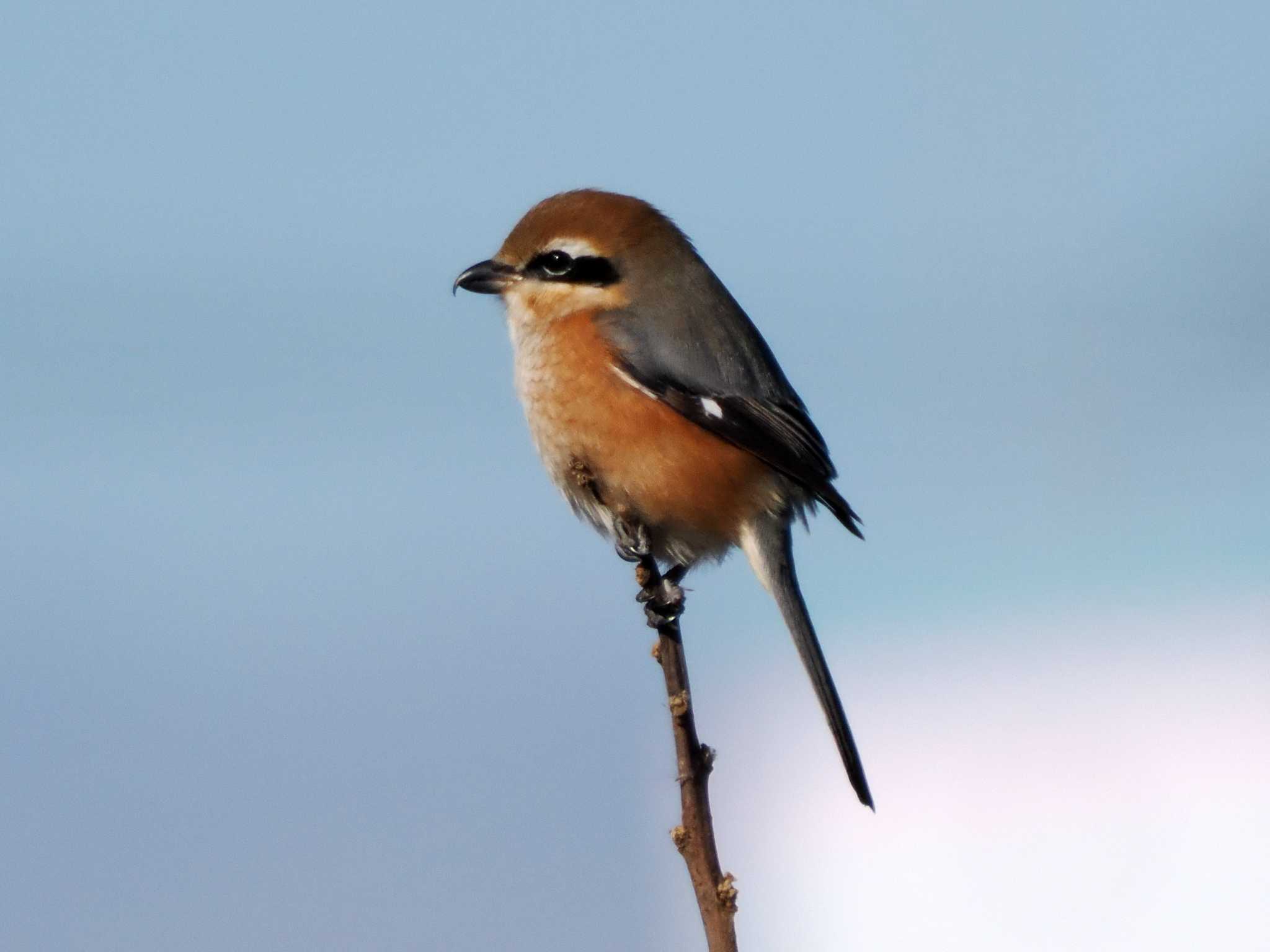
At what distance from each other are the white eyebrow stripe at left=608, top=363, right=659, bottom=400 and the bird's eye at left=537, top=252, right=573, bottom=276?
26 cm

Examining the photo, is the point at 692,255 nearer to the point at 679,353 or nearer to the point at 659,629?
the point at 679,353

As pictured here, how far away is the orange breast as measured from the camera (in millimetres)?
2223

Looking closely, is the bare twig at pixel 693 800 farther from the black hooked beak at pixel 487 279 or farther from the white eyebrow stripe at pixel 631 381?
the black hooked beak at pixel 487 279

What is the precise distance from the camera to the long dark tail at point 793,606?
2.03 metres

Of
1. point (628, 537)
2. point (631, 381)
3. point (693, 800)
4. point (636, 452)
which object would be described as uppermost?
point (631, 381)

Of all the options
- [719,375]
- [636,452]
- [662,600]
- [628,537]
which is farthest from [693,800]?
[719,375]

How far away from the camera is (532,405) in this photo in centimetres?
231

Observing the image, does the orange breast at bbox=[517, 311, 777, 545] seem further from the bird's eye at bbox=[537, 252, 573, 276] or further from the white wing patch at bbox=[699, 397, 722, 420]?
the bird's eye at bbox=[537, 252, 573, 276]

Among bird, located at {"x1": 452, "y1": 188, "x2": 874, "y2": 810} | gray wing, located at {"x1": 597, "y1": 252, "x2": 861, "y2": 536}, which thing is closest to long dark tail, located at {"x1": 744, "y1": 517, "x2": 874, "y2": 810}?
bird, located at {"x1": 452, "y1": 188, "x2": 874, "y2": 810}

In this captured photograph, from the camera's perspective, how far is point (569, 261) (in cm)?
246

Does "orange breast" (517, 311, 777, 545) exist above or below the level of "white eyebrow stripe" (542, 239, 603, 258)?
below

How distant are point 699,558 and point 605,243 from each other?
0.58m

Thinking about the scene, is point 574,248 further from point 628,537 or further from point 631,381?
point 628,537

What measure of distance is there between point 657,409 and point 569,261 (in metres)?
0.37
